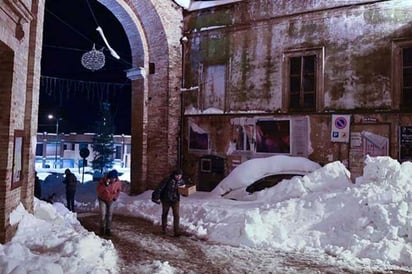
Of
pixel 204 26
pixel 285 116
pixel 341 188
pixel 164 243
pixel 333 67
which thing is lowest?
pixel 164 243

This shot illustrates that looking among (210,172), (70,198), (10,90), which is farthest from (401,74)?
(70,198)

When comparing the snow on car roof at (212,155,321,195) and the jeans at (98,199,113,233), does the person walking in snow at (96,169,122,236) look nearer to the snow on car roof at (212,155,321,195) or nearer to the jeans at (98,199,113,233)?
the jeans at (98,199,113,233)

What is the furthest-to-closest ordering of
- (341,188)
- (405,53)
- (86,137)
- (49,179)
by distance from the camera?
1. (86,137)
2. (49,179)
3. (405,53)
4. (341,188)

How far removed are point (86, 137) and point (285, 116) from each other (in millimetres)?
31739

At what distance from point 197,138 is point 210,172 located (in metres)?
1.44

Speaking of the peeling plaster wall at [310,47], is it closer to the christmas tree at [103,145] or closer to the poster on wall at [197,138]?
the poster on wall at [197,138]

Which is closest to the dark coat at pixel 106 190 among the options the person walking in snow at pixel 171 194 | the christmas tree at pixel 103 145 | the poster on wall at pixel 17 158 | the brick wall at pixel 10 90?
the person walking in snow at pixel 171 194

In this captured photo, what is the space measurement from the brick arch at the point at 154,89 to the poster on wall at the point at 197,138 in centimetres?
62

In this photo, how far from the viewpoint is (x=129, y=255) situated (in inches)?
283

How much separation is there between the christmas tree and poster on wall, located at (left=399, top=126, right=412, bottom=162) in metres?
28.6

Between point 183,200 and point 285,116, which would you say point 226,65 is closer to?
point 285,116

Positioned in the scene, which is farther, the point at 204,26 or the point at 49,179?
the point at 49,179

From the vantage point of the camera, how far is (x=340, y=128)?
1216 cm

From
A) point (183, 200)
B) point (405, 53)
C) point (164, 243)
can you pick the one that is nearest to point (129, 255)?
point (164, 243)
